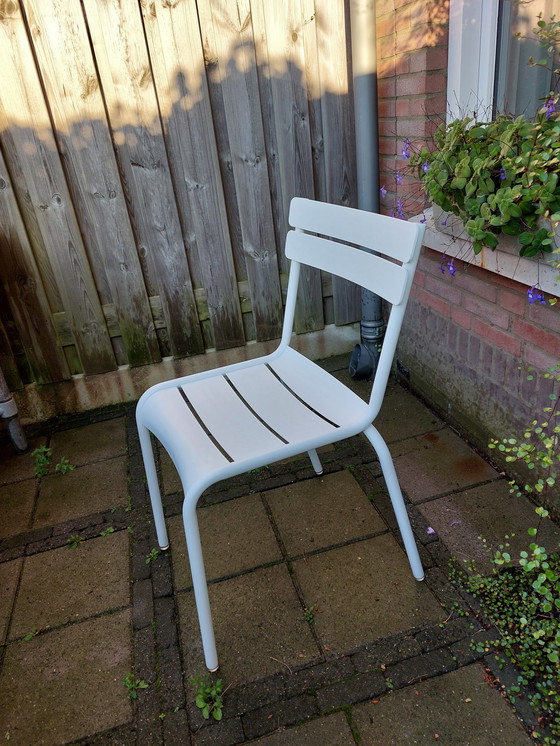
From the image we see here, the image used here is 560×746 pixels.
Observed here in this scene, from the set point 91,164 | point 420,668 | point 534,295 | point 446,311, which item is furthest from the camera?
point 91,164

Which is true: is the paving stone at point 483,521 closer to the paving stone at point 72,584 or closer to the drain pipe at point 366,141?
the drain pipe at point 366,141

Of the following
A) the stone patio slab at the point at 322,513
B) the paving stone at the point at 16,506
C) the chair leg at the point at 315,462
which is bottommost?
the stone patio slab at the point at 322,513

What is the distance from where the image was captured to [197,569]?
1335 mm

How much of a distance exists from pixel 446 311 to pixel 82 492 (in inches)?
66.9

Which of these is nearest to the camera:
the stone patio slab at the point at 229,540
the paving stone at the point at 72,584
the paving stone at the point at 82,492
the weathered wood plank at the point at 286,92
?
the paving stone at the point at 72,584

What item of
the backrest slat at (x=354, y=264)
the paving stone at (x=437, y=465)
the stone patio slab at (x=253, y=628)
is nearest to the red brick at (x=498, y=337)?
the paving stone at (x=437, y=465)

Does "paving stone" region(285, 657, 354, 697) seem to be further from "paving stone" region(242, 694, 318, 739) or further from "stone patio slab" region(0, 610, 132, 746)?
"stone patio slab" region(0, 610, 132, 746)

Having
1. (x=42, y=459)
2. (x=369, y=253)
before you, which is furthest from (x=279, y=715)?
(x=42, y=459)

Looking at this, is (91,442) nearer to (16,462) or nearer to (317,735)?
(16,462)

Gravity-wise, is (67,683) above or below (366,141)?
A: below

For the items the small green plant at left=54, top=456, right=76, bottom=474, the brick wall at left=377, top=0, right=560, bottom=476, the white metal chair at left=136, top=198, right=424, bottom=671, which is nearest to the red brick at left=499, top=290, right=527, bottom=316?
the brick wall at left=377, top=0, right=560, bottom=476

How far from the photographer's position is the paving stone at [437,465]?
2.06 m

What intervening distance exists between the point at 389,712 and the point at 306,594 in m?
0.42

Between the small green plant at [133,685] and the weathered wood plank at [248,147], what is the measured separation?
179cm
